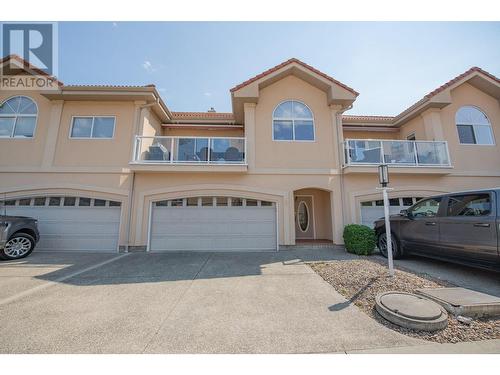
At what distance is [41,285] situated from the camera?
500cm

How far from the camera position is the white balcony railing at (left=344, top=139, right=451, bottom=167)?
9500mm

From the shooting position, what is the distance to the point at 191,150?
923 centimetres

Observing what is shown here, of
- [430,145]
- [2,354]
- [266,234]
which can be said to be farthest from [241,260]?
[430,145]

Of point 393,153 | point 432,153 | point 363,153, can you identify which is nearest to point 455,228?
point 363,153

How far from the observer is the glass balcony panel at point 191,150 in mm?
9180

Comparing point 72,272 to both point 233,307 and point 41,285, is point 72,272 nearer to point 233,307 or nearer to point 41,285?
point 41,285

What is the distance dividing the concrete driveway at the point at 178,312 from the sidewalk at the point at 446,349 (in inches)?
3.1

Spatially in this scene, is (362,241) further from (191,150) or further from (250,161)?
(191,150)

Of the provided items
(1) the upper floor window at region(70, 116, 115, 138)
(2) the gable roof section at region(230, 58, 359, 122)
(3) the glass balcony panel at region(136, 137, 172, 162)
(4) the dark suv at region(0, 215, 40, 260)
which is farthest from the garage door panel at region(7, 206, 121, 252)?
(2) the gable roof section at region(230, 58, 359, 122)

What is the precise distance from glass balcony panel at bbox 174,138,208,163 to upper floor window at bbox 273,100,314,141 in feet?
10.5

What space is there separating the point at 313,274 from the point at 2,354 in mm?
5644

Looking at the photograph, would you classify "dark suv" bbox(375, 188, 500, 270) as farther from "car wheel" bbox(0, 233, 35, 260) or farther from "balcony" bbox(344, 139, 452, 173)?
"car wheel" bbox(0, 233, 35, 260)

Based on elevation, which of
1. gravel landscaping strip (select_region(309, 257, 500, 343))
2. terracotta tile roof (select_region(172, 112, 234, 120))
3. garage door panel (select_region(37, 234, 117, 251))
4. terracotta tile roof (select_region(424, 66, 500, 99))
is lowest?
gravel landscaping strip (select_region(309, 257, 500, 343))

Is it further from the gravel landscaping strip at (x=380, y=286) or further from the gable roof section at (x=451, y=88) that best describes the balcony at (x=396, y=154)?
the gravel landscaping strip at (x=380, y=286)
